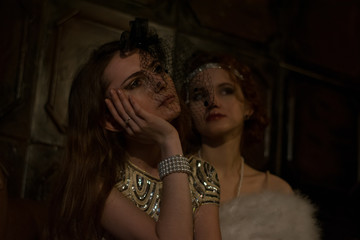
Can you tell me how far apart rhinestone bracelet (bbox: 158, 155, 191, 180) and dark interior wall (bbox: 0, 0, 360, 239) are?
1.17 metres

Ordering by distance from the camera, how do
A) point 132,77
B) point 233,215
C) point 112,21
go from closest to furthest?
point 132,77 < point 233,215 < point 112,21

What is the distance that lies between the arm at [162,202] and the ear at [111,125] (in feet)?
0.41

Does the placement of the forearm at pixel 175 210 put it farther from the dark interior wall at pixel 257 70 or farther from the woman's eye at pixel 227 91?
the dark interior wall at pixel 257 70

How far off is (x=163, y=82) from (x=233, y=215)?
2.22ft

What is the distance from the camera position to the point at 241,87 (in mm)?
2629

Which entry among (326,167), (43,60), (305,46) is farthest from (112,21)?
(326,167)

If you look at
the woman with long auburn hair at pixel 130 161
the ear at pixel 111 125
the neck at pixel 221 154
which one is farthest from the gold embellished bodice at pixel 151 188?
the neck at pixel 221 154

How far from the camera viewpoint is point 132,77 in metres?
1.83

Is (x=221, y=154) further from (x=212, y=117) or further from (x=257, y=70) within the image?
(x=257, y=70)

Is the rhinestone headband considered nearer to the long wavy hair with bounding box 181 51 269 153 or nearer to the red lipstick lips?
the long wavy hair with bounding box 181 51 269 153

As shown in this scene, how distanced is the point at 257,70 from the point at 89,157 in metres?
1.95

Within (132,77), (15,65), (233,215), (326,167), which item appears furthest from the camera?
(326,167)

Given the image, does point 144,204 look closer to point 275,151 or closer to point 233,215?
point 233,215

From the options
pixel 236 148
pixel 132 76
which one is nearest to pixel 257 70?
pixel 236 148
